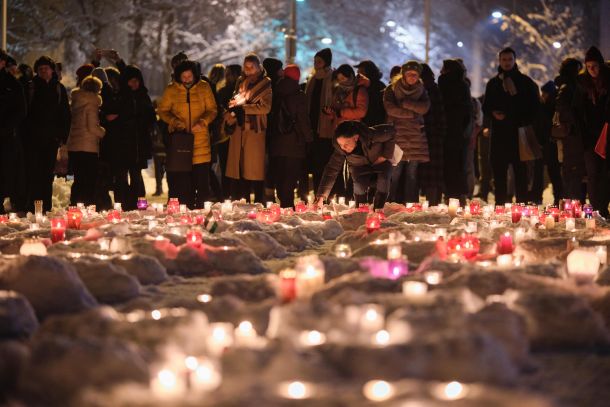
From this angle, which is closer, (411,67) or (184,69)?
(184,69)

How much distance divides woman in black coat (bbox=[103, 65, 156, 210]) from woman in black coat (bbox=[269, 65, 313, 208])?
69.1 inches

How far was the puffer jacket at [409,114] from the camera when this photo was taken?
14.5 m

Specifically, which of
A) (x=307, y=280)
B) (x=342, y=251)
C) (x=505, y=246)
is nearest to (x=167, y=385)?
(x=307, y=280)

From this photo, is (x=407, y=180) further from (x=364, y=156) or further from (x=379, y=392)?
(x=379, y=392)

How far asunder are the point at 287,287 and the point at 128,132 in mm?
9196

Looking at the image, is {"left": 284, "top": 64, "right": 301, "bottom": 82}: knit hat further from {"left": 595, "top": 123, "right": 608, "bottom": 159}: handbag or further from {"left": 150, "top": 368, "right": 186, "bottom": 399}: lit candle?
{"left": 150, "top": 368, "right": 186, "bottom": 399}: lit candle

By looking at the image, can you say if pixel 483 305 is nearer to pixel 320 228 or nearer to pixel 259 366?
pixel 259 366

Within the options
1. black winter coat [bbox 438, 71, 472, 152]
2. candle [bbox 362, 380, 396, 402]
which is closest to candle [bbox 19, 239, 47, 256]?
candle [bbox 362, 380, 396, 402]

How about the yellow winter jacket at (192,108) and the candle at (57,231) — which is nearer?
the candle at (57,231)

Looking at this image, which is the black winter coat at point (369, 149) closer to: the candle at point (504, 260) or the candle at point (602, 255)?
the candle at point (602, 255)

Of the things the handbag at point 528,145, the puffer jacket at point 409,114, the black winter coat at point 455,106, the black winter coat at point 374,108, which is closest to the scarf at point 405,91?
the puffer jacket at point 409,114

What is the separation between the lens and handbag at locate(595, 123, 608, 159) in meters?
12.5

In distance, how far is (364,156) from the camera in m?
12.7

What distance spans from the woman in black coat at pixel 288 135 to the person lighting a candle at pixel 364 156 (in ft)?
4.12
